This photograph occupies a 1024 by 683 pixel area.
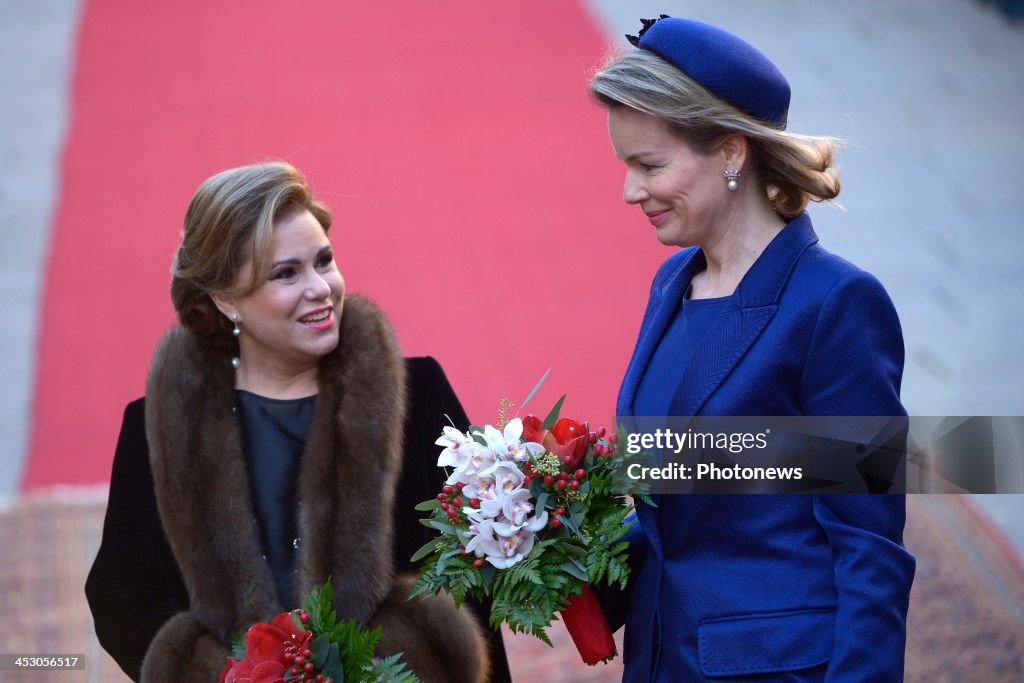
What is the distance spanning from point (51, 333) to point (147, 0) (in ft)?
4.22

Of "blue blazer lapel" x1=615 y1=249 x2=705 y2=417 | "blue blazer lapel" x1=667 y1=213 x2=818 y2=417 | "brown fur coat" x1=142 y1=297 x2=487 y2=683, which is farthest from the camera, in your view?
"brown fur coat" x1=142 y1=297 x2=487 y2=683

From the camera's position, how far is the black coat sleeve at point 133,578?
8.51ft

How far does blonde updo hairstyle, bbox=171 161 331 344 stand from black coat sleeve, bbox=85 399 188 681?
40cm

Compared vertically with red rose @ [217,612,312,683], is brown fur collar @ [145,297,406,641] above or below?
above

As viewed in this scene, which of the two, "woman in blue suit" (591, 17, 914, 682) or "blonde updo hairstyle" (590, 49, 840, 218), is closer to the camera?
"woman in blue suit" (591, 17, 914, 682)

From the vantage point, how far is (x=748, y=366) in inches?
75.6

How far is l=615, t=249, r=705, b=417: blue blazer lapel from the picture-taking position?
7.07 feet

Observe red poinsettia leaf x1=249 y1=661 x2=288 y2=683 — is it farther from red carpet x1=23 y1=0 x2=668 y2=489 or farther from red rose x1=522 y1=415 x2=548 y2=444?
red carpet x1=23 y1=0 x2=668 y2=489

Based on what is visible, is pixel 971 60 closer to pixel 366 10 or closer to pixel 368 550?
pixel 366 10

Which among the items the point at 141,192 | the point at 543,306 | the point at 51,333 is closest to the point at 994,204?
the point at 543,306

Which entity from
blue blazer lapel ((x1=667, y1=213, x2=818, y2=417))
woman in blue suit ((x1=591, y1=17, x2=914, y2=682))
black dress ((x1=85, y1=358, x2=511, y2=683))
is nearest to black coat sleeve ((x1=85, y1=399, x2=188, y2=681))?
black dress ((x1=85, y1=358, x2=511, y2=683))

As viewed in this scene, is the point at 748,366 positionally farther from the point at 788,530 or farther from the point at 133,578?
the point at 133,578

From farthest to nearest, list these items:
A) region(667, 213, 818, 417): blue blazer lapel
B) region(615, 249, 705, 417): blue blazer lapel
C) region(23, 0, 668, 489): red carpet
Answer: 1. region(23, 0, 668, 489): red carpet
2. region(615, 249, 705, 417): blue blazer lapel
3. region(667, 213, 818, 417): blue blazer lapel

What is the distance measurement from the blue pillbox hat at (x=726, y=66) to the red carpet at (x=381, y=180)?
2241 mm
